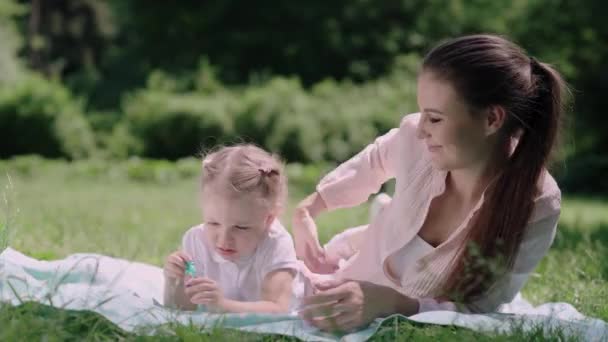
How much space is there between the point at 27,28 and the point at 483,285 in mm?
30299

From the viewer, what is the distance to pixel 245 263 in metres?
3.47

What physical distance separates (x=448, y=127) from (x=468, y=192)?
40cm

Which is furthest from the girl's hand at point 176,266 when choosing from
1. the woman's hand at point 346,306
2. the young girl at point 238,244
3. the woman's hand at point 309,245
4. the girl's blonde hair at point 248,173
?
the woman's hand at point 309,245

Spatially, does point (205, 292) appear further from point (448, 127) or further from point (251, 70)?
point (251, 70)

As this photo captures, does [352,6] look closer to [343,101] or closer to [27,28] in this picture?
[343,101]

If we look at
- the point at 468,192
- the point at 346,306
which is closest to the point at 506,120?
the point at 468,192

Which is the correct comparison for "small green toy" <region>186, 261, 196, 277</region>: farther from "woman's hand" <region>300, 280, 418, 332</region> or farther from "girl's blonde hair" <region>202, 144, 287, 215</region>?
"woman's hand" <region>300, 280, 418, 332</region>

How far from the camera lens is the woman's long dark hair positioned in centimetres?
325

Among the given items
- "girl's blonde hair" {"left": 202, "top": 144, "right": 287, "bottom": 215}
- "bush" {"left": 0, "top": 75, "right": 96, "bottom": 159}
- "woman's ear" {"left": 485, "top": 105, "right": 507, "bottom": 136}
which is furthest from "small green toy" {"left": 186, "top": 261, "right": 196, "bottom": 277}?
"bush" {"left": 0, "top": 75, "right": 96, "bottom": 159}

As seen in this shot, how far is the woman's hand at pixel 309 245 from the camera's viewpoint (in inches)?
154

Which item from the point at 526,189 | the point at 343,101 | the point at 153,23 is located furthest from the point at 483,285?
the point at 153,23

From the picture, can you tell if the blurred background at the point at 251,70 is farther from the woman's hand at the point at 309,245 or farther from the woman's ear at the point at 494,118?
Answer: the woman's ear at the point at 494,118

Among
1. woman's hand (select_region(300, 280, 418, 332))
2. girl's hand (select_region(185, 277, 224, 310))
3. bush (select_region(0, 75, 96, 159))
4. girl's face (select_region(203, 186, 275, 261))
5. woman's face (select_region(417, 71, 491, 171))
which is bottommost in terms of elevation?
bush (select_region(0, 75, 96, 159))

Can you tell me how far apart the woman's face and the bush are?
1271 centimetres
